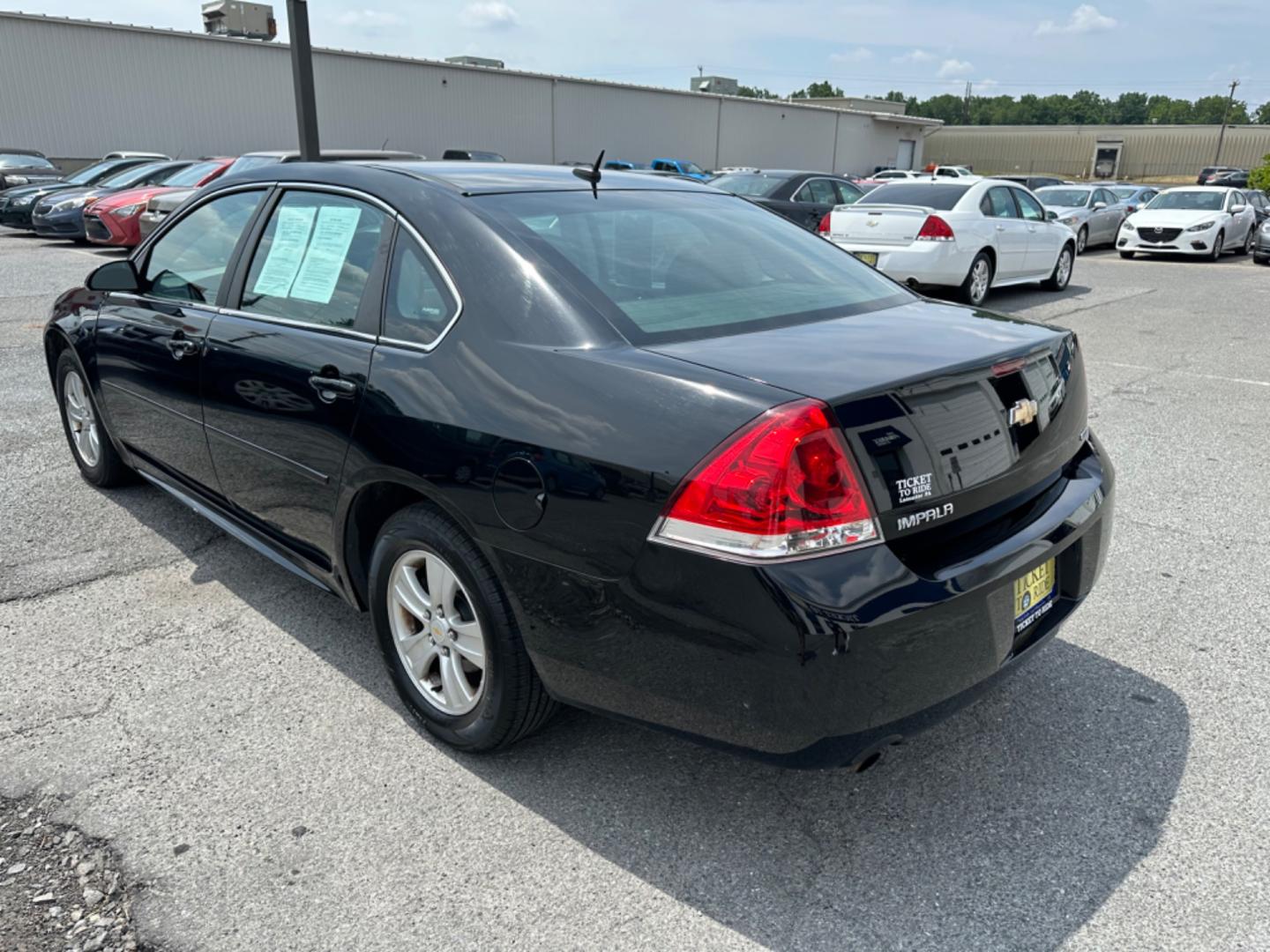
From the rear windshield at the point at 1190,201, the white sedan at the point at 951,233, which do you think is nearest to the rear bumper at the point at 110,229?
the white sedan at the point at 951,233

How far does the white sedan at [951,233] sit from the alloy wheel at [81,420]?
7765 mm

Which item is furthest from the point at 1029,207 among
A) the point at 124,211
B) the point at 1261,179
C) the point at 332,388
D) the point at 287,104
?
the point at 287,104

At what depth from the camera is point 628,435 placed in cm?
219

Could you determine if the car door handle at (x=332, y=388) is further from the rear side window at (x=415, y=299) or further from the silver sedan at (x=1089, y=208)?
the silver sedan at (x=1089, y=208)

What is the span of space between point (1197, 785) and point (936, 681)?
1063 mm

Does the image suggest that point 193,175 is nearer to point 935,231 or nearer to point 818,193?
point 818,193

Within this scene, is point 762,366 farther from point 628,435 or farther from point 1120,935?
point 1120,935

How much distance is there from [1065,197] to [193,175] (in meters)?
16.7

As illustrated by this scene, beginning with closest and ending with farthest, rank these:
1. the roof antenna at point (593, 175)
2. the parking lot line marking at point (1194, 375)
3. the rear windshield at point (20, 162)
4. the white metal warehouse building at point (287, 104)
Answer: the roof antenna at point (593, 175), the parking lot line marking at point (1194, 375), the rear windshield at point (20, 162), the white metal warehouse building at point (287, 104)

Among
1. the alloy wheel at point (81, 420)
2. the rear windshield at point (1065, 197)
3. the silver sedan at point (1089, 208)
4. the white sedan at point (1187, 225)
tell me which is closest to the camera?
the alloy wheel at point (81, 420)

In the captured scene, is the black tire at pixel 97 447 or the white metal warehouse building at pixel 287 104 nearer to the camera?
the black tire at pixel 97 447

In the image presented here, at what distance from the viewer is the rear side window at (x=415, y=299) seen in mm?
Answer: 2680

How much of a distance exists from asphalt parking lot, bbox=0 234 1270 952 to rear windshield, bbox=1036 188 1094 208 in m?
17.4

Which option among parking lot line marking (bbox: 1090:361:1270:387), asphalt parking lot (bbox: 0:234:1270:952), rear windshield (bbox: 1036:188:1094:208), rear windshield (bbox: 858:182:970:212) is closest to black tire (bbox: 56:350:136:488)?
asphalt parking lot (bbox: 0:234:1270:952)
